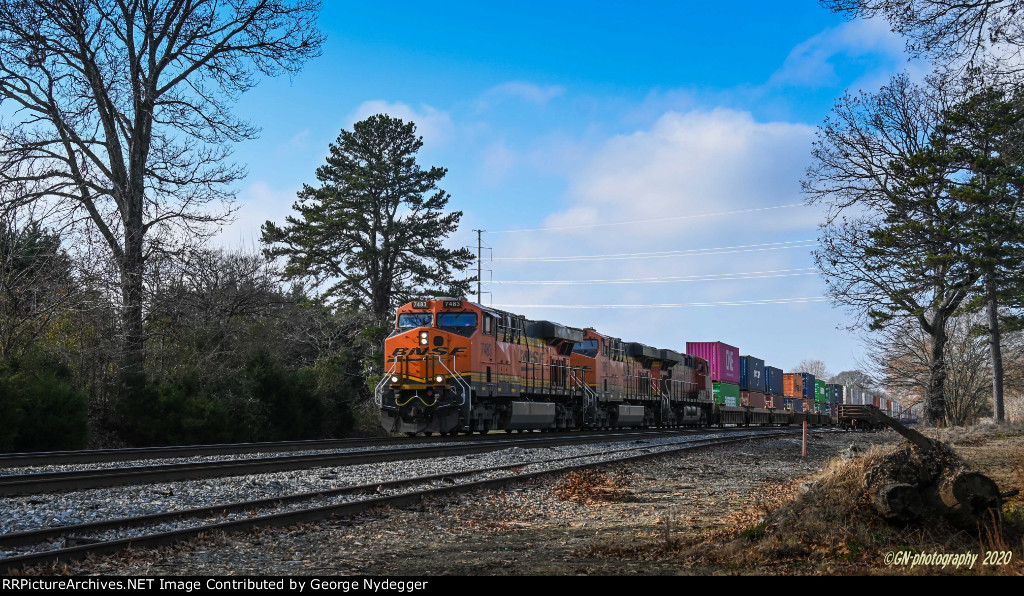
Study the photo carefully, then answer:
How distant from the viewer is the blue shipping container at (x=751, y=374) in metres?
45.9

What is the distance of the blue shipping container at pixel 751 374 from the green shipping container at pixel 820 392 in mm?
Result: 12652

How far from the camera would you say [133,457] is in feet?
49.4

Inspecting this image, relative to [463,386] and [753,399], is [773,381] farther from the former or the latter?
[463,386]

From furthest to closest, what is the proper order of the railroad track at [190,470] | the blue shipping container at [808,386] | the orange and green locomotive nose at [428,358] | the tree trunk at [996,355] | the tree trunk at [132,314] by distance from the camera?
1. the blue shipping container at [808,386]
2. the tree trunk at [996,355]
3. the orange and green locomotive nose at [428,358]
4. the tree trunk at [132,314]
5. the railroad track at [190,470]

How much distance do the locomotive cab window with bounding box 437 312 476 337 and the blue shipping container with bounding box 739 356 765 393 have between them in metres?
27.0

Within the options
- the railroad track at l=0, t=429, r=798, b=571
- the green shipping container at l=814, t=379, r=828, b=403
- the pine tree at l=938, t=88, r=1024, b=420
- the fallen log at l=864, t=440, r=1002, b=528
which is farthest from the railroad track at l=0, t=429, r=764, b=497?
the green shipping container at l=814, t=379, r=828, b=403

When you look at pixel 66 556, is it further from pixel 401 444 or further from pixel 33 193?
pixel 33 193

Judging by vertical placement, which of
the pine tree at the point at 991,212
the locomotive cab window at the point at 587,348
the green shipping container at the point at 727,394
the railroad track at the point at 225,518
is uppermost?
the pine tree at the point at 991,212

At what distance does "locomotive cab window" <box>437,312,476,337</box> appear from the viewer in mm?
22312

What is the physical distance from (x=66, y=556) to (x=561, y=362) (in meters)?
22.2

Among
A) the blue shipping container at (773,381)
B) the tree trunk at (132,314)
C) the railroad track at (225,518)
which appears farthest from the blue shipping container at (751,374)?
the railroad track at (225,518)

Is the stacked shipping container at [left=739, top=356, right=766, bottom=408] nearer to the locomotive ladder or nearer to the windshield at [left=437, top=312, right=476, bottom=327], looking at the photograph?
the locomotive ladder

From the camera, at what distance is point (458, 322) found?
22.6 m

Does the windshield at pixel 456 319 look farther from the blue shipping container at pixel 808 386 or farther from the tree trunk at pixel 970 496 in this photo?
the blue shipping container at pixel 808 386
